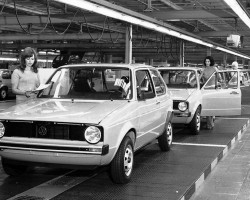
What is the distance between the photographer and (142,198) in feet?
15.1

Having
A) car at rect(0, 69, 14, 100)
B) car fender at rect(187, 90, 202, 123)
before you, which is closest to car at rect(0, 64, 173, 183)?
car fender at rect(187, 90, 202, 123)

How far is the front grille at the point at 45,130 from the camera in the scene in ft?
14.9

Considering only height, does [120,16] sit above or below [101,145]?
above

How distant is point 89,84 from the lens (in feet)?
19.4

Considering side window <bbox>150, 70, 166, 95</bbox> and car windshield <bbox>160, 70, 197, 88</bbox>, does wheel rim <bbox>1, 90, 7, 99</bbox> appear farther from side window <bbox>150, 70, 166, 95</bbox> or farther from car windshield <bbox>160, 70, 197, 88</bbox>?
side window <bbox>150, 70, 166, 95</bbox>

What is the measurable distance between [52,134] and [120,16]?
565 centimetres

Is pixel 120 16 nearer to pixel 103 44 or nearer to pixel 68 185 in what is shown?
pixel 68 185

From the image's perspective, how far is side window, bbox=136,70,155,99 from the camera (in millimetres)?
5809

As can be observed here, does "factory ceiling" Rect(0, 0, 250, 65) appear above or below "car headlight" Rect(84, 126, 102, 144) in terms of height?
above

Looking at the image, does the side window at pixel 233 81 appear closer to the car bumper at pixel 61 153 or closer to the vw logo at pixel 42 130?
the car bumper at pixel 61 153

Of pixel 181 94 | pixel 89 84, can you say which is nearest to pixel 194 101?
pixel 181 94

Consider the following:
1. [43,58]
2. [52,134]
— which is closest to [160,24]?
[52,134]

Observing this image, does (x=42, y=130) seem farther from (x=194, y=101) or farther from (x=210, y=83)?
(x=210, y=83)

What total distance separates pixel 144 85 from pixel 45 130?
208 centimetres
